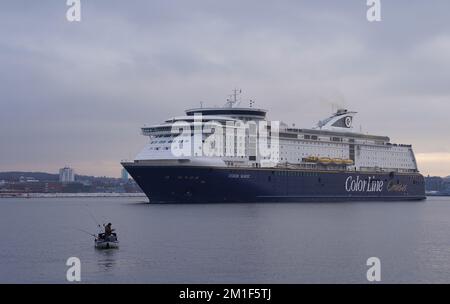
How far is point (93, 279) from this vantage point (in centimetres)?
2970

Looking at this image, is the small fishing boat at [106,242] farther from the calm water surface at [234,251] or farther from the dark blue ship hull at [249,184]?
the dark blue ship hull at [249,184]

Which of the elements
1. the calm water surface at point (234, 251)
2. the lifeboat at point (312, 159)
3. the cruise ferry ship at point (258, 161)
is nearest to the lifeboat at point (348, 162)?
the cruise ferry ship at point (258, 161)

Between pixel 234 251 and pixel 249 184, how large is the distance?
3891 cm

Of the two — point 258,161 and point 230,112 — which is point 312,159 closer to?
point 258,161

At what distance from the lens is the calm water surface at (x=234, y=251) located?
100 feet

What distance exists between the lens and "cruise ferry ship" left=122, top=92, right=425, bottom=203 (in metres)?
73.3

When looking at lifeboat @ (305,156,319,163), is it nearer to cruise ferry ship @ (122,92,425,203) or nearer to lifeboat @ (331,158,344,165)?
cruise ferry ship @ (122,92,425,203)

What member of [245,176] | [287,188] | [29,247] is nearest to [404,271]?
[29,247]

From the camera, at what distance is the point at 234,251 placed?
3775 centimetres

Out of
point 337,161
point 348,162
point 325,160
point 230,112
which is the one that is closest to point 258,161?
point 230,112

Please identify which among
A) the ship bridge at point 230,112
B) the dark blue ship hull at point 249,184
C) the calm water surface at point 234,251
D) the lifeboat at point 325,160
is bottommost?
the calm water surface at point 234,251

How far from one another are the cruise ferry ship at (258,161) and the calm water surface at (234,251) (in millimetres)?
13084
